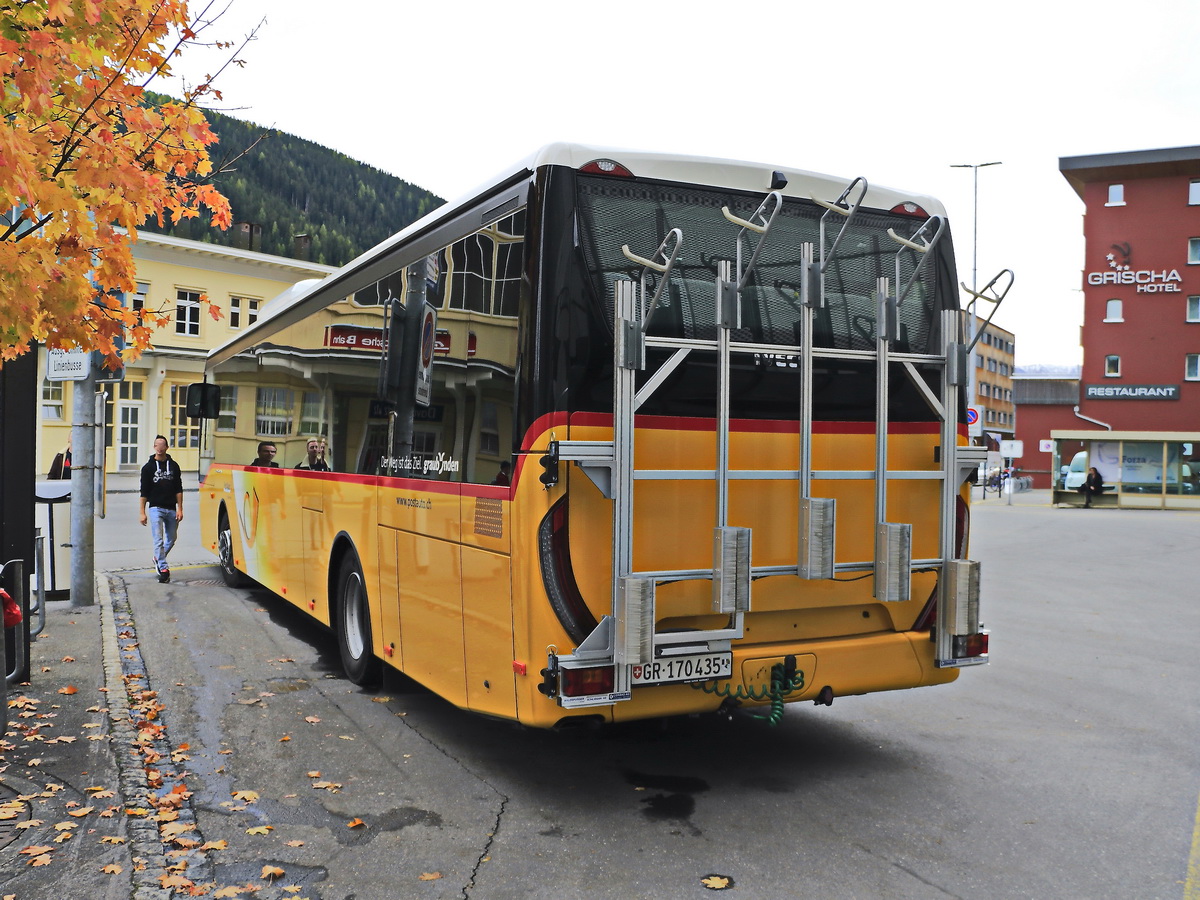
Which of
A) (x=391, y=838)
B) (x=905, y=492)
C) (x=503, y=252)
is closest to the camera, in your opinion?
(x=391, y=838)

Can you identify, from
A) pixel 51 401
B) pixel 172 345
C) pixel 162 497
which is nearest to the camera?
pixel 162 497

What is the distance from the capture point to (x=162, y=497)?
13.6 m

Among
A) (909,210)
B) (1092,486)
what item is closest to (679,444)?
(909,210)

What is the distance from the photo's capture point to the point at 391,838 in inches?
193

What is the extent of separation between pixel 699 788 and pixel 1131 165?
53739mm

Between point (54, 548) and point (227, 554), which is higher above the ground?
point (54, 548)

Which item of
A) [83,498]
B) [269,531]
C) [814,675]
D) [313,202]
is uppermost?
[313,202]

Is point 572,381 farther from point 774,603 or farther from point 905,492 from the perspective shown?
point 905,492

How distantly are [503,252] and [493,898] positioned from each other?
3.02 m

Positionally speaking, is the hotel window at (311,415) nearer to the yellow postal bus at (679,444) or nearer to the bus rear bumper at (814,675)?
the yellow postal bus at (679,444)

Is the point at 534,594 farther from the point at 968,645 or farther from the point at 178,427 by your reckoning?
the point at 178,427

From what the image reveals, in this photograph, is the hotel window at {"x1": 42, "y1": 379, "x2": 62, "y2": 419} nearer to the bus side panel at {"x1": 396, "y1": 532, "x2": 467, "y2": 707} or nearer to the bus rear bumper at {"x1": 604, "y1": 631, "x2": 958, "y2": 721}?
the bus side panel at {"x1": 396, "y1": 532, "x2": 467, "y2": 707}

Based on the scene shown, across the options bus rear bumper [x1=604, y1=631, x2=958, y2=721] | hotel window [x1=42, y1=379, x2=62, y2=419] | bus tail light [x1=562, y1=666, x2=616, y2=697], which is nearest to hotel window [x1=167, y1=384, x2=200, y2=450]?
hotel window [x1=42, y1=379, x2=62, y2=419]

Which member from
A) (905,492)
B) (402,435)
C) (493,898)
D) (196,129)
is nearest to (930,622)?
(905,492)
